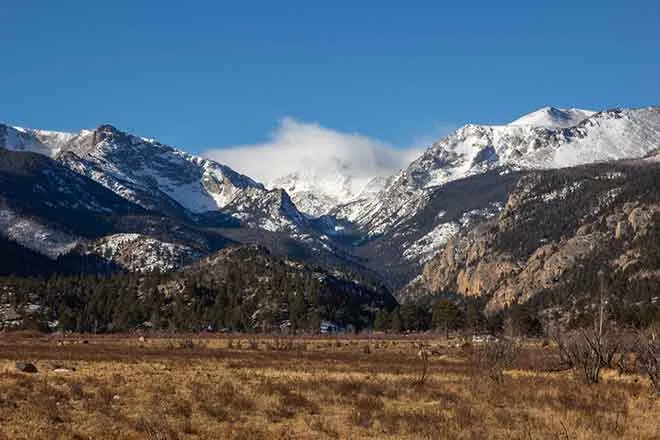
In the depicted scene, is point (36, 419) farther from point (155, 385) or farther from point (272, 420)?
point (155, 385)

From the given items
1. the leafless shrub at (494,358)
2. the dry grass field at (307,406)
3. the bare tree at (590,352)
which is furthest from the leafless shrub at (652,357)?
the leafless shrub at (494,358)

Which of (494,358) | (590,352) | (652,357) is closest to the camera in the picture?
(652,357)

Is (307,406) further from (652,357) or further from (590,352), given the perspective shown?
(590,352)

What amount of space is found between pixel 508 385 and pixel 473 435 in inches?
824

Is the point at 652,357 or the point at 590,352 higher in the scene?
the point at 590,352

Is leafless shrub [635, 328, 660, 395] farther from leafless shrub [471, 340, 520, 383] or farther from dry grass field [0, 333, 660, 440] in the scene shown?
leafless shrub [471, 340, 520, 383]

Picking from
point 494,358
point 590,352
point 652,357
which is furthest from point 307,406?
point 590,352

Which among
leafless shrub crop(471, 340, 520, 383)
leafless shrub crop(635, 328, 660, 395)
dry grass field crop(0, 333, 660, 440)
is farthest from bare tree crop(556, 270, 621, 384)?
leafless shrub crop(471, 340, 520, 383)

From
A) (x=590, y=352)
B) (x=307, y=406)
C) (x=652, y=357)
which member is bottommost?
(x=307, y=406)

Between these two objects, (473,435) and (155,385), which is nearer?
(473,435)

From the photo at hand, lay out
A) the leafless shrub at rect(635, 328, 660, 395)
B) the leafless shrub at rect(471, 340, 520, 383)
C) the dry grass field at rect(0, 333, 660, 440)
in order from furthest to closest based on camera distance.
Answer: the leafless shrub at rect(471, 340, 520, 383) < the leafless shrub at rect(635, 328, 660, 395) < the dry grass field at rect(0, 333, 660, 440)

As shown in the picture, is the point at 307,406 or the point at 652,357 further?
the point at 652,357

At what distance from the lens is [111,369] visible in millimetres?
56438

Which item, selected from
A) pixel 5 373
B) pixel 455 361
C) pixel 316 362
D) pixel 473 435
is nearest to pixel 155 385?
pixel 5 373
